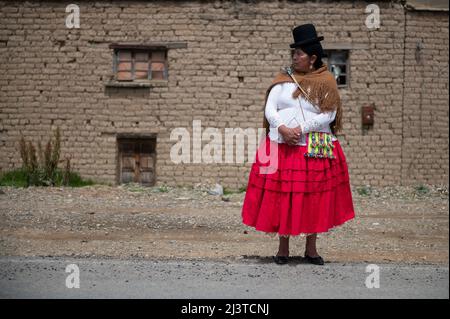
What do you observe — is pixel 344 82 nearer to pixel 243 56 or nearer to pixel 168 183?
pixel 243 56

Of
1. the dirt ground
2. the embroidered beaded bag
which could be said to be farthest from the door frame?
the embroidered beaded bag

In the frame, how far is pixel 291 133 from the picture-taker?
4574 millimetres

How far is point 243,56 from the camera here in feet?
41.8

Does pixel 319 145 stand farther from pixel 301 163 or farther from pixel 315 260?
pixel 315 260

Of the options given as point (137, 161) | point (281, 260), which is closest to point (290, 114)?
point (281, 260)

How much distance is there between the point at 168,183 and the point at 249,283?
28.8 feet

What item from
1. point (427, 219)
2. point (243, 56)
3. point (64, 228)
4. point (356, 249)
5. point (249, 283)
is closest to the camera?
point (249, 283)

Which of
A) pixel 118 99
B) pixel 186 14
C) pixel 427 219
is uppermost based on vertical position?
pixel 186 14

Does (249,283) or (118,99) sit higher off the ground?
(118,99)

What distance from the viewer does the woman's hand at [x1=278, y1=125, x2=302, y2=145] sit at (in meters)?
4.57

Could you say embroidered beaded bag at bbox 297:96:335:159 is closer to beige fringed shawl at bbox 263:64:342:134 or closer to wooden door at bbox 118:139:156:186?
beige fringed shawl at bbox 263:64:342:134

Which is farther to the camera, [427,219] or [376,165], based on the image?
[376,165]

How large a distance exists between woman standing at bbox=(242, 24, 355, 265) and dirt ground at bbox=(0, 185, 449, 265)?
2.09 ft

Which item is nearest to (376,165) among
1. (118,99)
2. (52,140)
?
(118,99)
